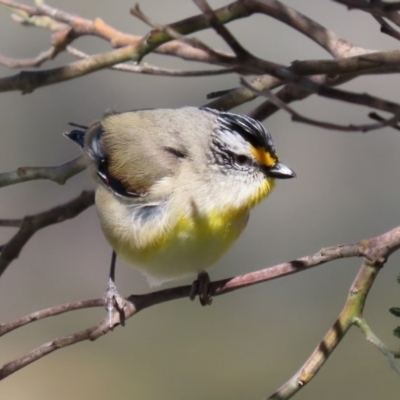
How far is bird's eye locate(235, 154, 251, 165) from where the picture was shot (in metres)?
3.00

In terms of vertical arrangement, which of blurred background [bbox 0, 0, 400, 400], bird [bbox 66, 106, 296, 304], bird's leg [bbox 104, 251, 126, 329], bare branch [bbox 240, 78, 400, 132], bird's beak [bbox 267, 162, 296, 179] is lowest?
blurred background [bbox 0, 0, 400, 400]

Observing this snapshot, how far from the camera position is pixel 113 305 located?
299 centimetres

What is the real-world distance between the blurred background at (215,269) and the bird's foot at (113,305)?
3.60 metres

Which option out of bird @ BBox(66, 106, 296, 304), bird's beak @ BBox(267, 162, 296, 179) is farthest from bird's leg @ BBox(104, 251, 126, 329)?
bird's beak @ BBox(267, 162, 296, 179)

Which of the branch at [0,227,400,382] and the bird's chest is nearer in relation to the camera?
the branch at [0,227,400,382]

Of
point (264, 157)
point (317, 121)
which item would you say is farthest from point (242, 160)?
point (317, 121)

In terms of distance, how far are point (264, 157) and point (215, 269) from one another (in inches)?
184

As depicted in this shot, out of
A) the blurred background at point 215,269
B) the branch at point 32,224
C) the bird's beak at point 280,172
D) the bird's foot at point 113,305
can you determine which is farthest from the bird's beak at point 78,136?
the blurred background at point 215,269

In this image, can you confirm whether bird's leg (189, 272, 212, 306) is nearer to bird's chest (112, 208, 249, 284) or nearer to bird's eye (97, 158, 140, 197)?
bird's chest (112, 208, 249, 284)

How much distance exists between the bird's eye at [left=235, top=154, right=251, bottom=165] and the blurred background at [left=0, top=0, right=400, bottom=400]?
12.8ft

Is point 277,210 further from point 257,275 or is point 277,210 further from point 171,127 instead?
point 257,275

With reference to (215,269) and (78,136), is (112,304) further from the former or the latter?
(215,269)

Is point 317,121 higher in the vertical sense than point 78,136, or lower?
higher

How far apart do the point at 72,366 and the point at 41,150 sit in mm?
2087
